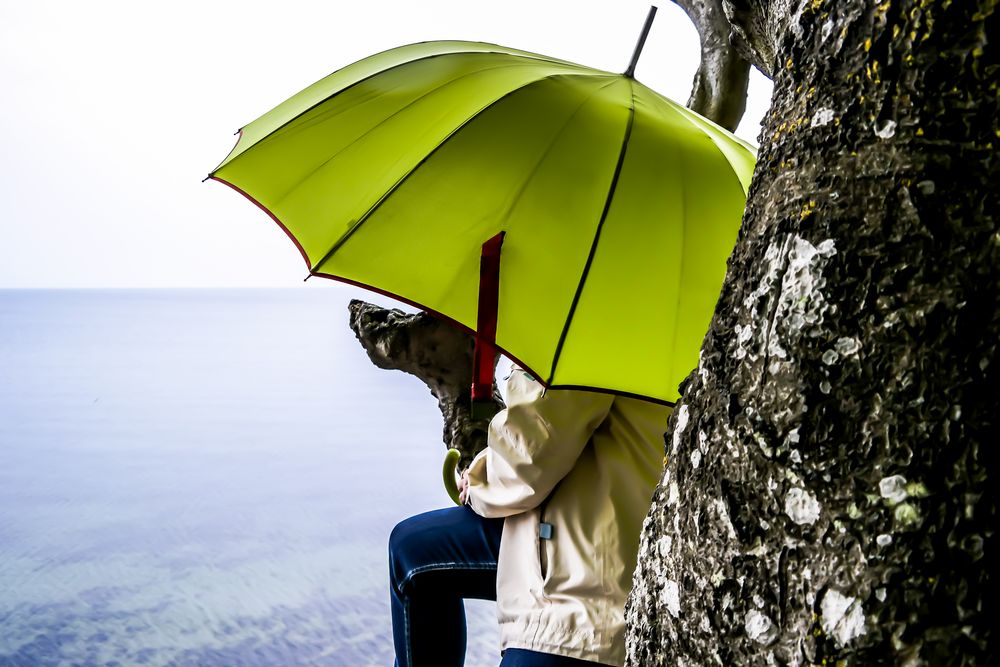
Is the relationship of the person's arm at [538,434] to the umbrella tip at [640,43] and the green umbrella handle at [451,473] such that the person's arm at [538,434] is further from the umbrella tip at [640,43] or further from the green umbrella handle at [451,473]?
the umbrella tip at [640,43]

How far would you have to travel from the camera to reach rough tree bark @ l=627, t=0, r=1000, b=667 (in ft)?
1.36

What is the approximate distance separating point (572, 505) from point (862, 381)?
0.68m

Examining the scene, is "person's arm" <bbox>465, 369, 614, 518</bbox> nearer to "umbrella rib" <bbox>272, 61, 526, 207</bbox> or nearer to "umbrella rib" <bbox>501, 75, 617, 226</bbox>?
"umbrella rib" <bbox>501, 75, 617, 226</bbox>

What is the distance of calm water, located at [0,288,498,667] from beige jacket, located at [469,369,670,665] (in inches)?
67.9

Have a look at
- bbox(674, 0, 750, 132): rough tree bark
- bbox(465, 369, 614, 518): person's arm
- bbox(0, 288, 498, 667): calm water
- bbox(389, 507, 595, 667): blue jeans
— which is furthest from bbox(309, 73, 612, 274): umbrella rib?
bbox(0, 288, 498, 667): calm water

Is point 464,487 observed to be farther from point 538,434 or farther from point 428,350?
point 428,350

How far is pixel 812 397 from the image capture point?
17.9 inches

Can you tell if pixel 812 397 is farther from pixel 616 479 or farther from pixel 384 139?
pixel 384 139

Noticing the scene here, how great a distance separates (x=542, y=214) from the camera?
3.49ft

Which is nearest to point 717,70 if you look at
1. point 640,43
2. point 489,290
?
point 640,43

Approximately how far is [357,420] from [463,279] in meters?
5.83

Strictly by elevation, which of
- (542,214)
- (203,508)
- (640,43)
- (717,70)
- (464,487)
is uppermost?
(717,70)

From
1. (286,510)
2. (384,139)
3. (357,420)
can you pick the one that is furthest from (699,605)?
(357,420)

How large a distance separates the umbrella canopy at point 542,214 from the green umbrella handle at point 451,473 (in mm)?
452
